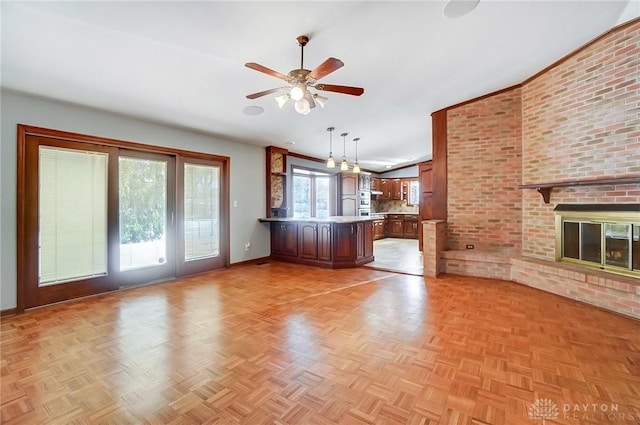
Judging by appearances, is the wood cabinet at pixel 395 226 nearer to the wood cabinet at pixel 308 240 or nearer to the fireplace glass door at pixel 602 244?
the wood cabinet at pixel 308 240

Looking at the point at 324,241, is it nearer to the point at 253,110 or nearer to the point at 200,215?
the point at 200,215

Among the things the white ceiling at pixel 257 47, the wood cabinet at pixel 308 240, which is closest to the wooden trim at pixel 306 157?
the wood cabinet at pixel 308 240

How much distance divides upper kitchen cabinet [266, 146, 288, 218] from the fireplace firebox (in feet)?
16.4

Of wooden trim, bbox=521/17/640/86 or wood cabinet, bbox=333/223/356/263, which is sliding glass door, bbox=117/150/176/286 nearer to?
wood cabinet, bbox=333/223/356/263

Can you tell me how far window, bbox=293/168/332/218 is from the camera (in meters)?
7.65

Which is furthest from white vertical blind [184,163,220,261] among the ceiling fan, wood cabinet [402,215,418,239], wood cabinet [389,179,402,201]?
wood cabinet [389,179,402,201]

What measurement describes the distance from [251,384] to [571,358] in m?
2.41

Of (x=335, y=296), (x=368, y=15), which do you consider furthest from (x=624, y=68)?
(x=335, y=296)

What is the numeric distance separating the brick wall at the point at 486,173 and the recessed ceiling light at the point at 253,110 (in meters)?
3.37

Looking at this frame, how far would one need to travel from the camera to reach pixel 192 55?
291cm

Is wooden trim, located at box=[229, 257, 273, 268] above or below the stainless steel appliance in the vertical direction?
below

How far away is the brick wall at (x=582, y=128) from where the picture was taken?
10.5ft

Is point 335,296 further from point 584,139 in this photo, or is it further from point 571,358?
point 584,139

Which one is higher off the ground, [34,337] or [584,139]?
[584,139]
